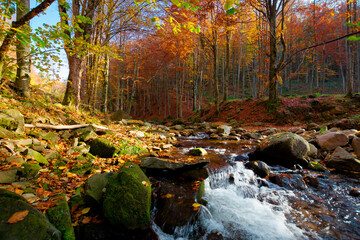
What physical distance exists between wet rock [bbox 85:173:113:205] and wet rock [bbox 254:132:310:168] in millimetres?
4404

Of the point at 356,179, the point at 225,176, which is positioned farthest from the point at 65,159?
the point at 356,179

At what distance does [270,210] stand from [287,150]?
2.17 meters

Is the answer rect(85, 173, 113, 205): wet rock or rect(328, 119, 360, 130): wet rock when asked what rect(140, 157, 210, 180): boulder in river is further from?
rect(328, 119, 360, 130): wet rock

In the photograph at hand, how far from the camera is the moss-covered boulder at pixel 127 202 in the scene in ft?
7.36

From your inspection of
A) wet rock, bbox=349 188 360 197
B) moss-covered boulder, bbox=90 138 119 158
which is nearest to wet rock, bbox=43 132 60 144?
moss-covered boulder, bbox=90 138 119 158

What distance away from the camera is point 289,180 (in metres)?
3.80

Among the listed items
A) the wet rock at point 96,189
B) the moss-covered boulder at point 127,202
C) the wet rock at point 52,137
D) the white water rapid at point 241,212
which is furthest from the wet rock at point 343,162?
the wet rock at point 52,137

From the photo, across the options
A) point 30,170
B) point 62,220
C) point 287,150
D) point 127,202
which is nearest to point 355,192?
point 287,150

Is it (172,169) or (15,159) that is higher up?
(15,159)

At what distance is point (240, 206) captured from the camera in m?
3.13

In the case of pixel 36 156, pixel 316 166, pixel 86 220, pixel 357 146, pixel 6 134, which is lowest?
pixel 316 166

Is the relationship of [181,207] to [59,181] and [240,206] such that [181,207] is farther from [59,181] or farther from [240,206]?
[59,181]

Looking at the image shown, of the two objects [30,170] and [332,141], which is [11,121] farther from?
[332,141]

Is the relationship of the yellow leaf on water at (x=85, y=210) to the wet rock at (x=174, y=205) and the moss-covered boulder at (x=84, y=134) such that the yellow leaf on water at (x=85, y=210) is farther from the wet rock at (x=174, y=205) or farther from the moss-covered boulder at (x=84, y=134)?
the moss-covered boulder at (x=84, y=134)
